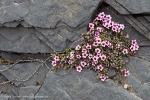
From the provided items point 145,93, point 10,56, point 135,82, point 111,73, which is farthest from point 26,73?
point 145,93

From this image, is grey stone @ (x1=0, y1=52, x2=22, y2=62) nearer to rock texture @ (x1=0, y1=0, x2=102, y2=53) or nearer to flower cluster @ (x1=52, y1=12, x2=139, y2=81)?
rock texture @ (x1=0, y1=0, x2=102, y2=53)

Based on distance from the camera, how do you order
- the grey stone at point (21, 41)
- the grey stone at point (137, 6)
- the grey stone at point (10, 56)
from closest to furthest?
the grey stone at point (137, 6) < the grey stone at point (21, 41) < the grey stone at point (10, 56)

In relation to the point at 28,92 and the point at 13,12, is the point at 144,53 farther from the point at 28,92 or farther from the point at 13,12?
the point at 13,12

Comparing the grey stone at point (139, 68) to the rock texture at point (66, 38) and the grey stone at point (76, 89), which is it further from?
the grey stone at point (76, 89)

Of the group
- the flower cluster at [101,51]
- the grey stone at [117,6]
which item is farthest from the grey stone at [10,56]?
the grey stone at [117,6]

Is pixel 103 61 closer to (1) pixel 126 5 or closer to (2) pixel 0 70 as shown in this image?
(1) pixel 126 5

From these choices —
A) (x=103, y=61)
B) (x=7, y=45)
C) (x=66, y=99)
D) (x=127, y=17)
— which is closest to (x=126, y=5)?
(x=127, y=17)
